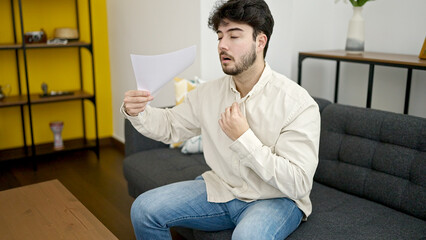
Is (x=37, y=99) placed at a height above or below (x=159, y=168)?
above

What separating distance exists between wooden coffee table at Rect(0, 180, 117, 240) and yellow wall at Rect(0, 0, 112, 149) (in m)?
1.97

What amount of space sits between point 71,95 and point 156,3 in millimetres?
1092

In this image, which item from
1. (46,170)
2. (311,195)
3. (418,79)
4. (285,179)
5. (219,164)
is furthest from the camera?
(46,170)

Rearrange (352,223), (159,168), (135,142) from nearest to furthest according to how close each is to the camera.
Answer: (352,223) → (159,168) → (135,142)

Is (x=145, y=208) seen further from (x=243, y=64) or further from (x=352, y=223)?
(x=352, y=223)

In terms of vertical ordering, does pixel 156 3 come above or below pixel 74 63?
above

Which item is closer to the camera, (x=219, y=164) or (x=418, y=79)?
A: (x=219, y=164)

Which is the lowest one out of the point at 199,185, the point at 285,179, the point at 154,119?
the point at 199,185

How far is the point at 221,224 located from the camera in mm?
1647

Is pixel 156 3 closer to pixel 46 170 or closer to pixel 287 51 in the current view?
pixel 287 51

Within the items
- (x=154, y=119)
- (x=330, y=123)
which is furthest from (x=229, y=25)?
(x=330, y=123)

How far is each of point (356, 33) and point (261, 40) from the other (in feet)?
4.07

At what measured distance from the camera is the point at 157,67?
5.07ft

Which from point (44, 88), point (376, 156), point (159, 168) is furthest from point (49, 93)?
point (376, 156)
